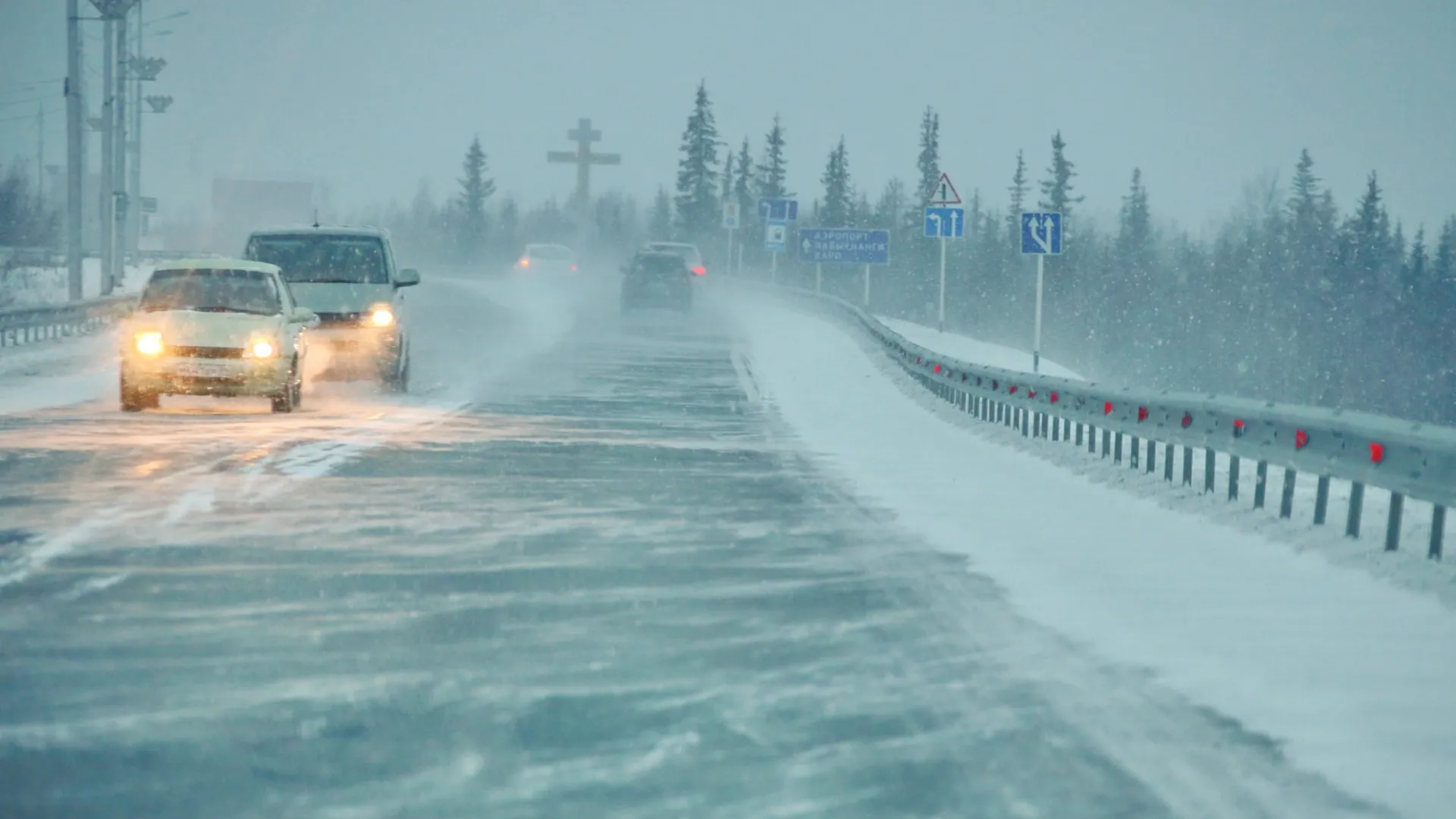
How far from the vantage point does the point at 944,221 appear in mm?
34688

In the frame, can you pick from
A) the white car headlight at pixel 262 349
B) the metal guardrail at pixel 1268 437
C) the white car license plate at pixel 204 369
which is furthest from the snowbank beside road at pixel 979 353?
the white car license plate at pixel 204 369

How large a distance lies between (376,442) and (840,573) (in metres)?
8.13

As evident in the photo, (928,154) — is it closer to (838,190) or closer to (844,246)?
(838,190)

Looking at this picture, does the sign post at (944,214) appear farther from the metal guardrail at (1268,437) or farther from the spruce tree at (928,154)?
the spruce tree at (928,154)

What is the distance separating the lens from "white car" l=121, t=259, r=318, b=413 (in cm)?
2000

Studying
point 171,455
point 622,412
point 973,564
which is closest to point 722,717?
point 973,564

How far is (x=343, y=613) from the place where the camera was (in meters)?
8.45

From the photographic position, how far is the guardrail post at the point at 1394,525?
426 inches

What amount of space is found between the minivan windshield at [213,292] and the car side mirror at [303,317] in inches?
7.2

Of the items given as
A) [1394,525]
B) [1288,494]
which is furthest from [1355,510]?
[1288,494]

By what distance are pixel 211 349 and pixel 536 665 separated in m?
13.6

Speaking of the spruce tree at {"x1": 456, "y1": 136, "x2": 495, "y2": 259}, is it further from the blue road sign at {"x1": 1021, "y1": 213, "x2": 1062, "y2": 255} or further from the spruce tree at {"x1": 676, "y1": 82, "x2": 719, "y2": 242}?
the blue road sign at {"x1": 1021, "y1": 213, "x2": 1062, "y2": 255}

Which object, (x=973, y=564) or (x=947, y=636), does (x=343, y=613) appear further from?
(x=973, y=564)

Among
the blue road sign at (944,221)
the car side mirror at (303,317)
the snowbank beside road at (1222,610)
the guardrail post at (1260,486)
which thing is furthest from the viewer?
the blue road sign at (944,221)
